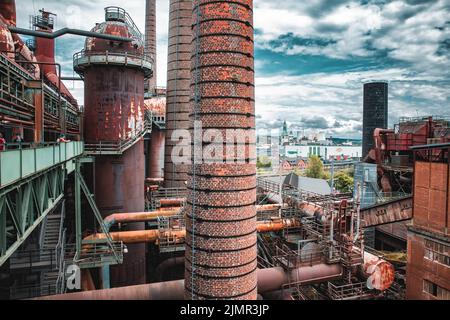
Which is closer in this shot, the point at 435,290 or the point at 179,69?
the point at 435,290

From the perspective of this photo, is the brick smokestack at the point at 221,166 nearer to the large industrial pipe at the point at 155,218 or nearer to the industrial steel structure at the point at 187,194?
the industrial steel structure at the point at 187,194

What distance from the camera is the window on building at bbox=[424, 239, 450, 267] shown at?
12586 millimetres

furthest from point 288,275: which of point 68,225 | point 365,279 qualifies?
point 68,225

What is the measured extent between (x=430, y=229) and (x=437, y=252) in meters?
0.94

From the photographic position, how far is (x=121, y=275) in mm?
15086

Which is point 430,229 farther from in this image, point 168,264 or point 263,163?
point 263,163

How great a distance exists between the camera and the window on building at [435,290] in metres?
12.6

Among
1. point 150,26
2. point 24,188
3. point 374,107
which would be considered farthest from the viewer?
point 374,107

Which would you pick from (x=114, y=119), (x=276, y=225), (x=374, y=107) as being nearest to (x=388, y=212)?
(x=276, y=225)

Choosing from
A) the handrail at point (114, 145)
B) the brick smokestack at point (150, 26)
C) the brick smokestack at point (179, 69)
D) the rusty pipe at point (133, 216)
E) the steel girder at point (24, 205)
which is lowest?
the rusty pipe at point (133, 216)

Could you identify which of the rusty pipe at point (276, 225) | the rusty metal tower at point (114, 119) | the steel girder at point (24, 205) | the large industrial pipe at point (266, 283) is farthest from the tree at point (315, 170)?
the steel girder at point (24, 205)

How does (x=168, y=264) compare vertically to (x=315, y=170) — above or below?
below

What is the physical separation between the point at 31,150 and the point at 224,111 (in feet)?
13.6

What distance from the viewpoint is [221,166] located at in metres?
7.82
